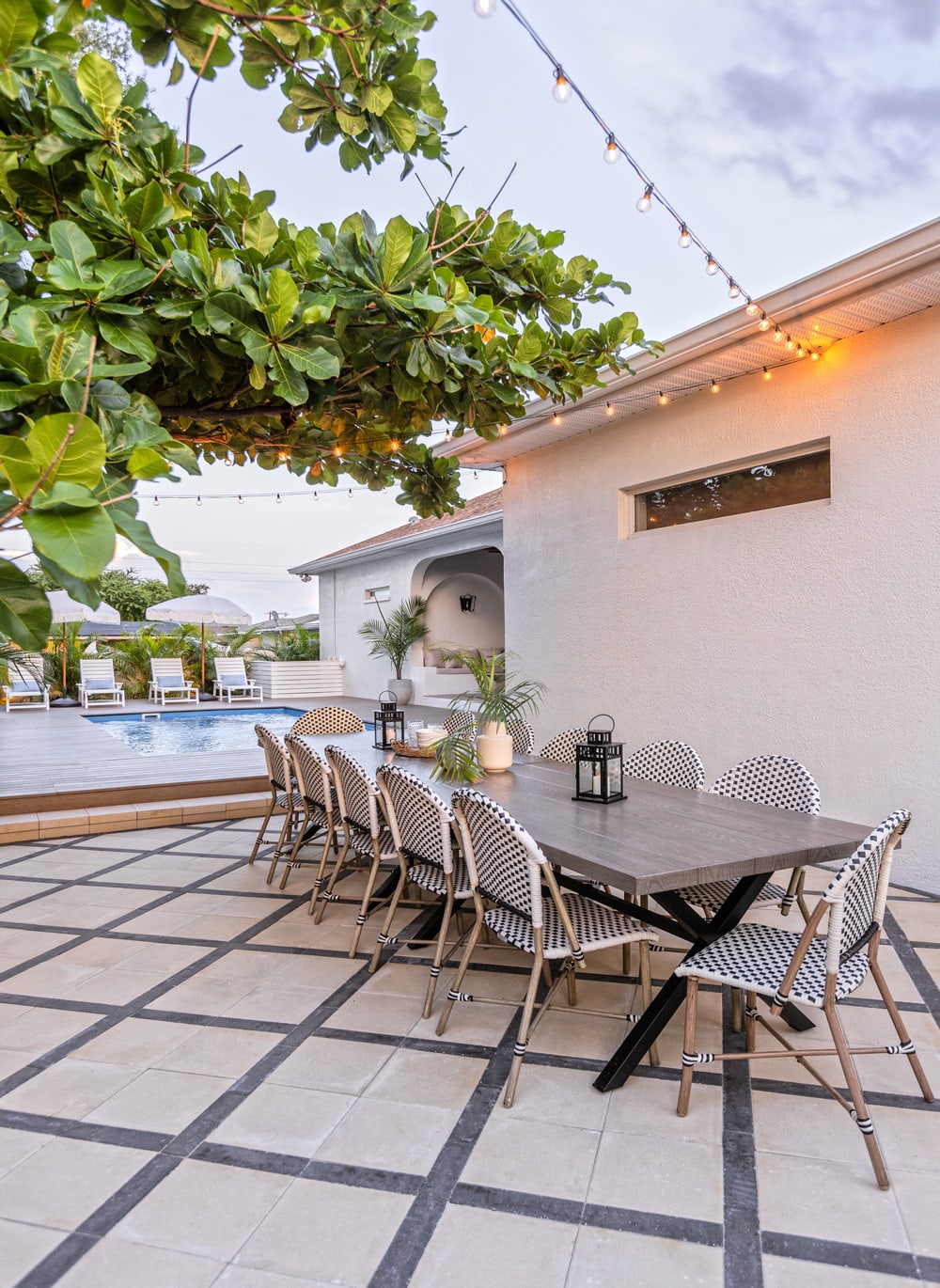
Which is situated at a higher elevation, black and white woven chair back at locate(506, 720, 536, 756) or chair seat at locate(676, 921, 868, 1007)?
black and white woven chair back at locate(506, 720, 536, 756)

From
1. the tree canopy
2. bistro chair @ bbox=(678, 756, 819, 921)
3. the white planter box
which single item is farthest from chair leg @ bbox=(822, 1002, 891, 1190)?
the white planter box

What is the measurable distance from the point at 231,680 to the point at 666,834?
12969 mm

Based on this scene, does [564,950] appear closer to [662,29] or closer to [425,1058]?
[425,1058]

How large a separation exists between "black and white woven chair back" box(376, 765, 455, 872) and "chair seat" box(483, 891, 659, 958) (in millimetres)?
295

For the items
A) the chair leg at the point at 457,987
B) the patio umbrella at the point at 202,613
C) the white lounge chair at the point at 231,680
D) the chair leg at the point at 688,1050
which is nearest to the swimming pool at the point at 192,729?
the white lounge chair at the point at 231,680

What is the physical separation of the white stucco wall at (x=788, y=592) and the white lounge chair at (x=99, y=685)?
9391 millimetres

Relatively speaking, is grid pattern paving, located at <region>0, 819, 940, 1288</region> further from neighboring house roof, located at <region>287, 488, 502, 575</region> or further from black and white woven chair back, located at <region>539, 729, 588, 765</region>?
neighboring house roof, located at <region>287, 488, 502, 575</region>

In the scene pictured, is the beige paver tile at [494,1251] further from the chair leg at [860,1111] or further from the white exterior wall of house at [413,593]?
the white exterior wall of house at [413,593]

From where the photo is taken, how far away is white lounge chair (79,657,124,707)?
522 inches

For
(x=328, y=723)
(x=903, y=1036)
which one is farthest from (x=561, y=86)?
(x=328, y=723)

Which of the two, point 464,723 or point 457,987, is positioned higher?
point 464,723

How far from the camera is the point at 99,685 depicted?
13.4 metres

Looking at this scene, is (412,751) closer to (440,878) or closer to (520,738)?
(520,738)

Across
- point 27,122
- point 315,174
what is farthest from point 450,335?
point 315,174
